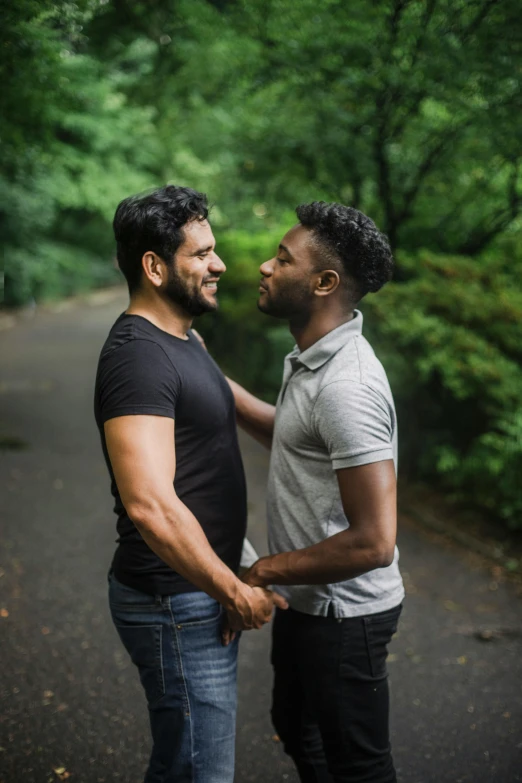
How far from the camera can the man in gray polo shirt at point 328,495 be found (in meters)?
2.20

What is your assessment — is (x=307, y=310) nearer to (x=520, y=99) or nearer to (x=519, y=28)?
(x=519, y=28)

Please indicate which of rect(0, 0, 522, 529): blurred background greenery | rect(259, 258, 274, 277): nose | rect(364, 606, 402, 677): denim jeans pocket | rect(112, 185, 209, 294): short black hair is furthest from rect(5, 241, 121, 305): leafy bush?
rect(364, 606, 402, 677): denim jeans pocket

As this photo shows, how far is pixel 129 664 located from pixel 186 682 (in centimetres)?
217

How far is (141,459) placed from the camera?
6.62 feet

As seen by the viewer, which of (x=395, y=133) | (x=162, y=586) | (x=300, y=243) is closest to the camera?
(x=162, y=586)

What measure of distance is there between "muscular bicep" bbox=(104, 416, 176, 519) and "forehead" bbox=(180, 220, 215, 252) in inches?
23.2

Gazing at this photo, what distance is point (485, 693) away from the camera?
3.97 m

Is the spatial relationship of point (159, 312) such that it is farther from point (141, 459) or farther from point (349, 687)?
point (349, 687)

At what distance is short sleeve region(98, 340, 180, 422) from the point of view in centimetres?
208

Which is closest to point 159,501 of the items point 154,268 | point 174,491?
point 174,491

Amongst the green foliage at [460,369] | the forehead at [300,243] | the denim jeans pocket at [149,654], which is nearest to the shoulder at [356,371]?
the forehead at [300,243]

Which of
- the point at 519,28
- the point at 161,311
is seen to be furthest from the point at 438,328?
the point at 161,311

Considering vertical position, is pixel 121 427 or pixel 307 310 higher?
pixel 307 310

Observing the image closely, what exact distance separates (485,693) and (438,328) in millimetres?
2808
